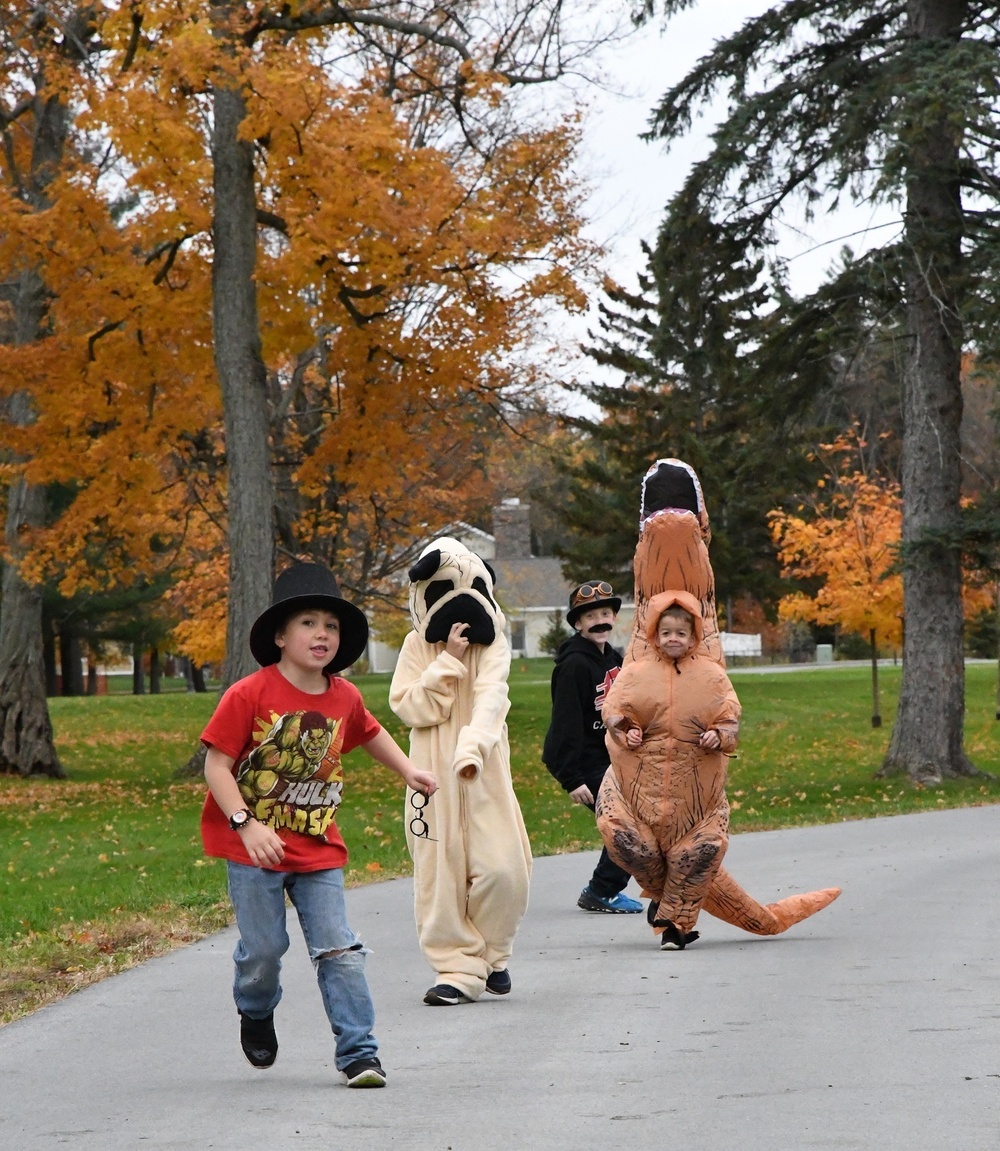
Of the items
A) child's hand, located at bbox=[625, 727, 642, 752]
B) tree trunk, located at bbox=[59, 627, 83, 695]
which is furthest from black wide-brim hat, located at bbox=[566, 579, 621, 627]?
tree trunk, located at bbox=[59, 627, 83, 695]

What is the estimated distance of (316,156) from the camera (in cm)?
1770

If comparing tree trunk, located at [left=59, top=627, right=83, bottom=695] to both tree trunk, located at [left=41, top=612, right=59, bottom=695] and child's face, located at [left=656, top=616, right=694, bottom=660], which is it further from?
child's face, located at [left=656, top=616, right=694, bottom=660]

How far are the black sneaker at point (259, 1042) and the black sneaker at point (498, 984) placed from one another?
1787mm

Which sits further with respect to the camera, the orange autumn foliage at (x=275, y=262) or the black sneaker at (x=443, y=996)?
the orange autumn foliage at (x=275, y=262)

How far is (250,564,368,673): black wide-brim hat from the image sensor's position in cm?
596

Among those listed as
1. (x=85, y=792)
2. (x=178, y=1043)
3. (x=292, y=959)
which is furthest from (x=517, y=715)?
(x=178, y=1043)

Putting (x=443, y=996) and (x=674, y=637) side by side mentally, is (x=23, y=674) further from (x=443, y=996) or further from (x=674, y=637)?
(x=443, y=996)

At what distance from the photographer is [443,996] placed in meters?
7.39

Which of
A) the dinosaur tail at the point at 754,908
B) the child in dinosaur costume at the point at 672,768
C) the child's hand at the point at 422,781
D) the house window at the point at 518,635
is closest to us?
the child's hand at the point at 422,781

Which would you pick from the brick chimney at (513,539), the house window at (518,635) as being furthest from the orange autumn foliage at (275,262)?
the house window at (518,635)

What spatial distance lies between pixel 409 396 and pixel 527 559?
53392mm

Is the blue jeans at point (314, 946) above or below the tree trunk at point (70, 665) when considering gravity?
below

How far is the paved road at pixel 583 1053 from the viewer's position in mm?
5082

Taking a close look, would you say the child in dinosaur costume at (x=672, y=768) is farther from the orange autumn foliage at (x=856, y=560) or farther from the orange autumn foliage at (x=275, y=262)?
the orange autumn foliage at (x=856, y=560)
